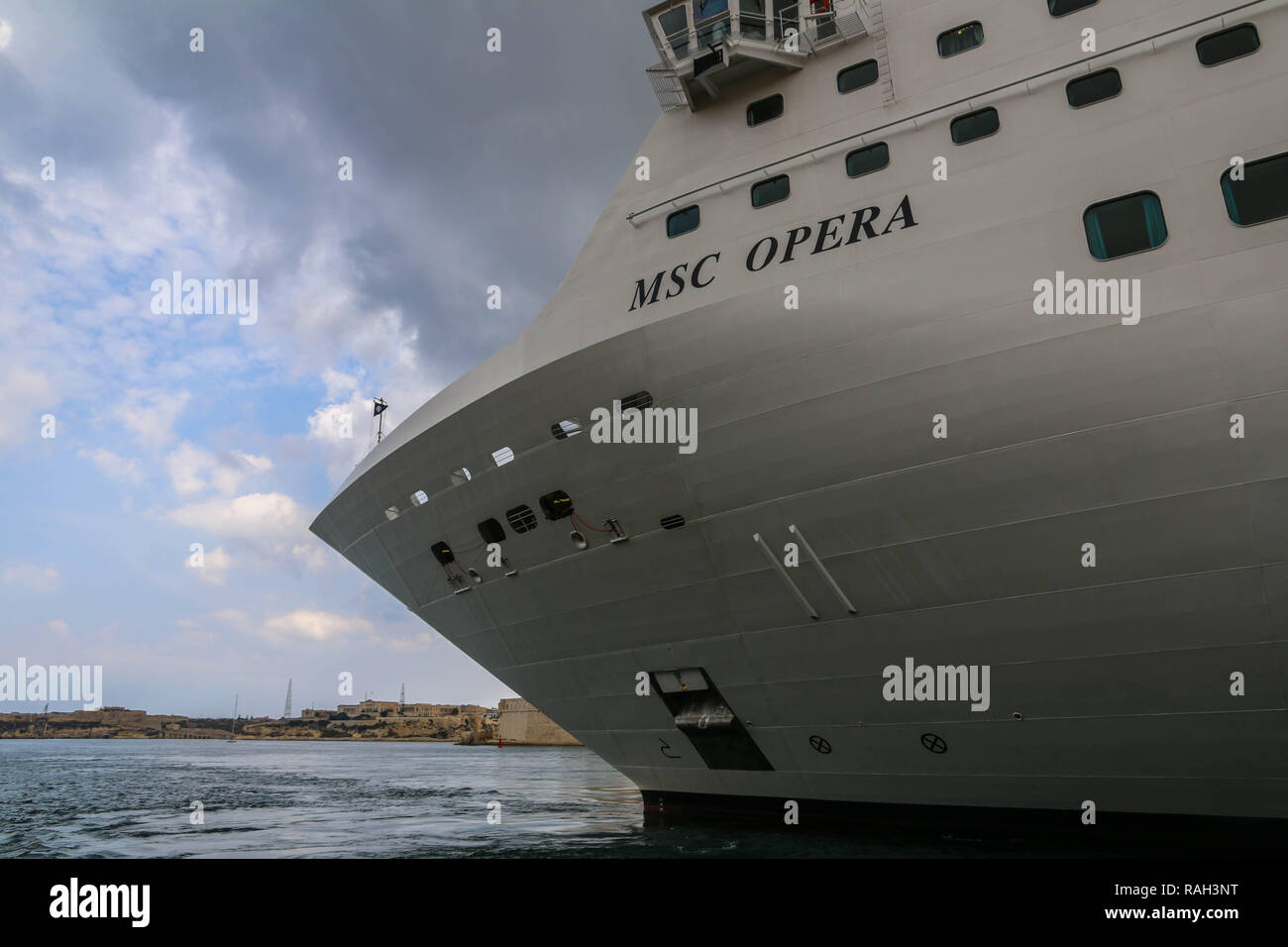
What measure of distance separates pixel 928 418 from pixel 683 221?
465 centimetres

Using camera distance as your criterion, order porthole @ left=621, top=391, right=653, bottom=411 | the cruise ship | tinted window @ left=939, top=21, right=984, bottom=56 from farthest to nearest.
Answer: porthole @ left=621, top=391, right=653, bottom=411 < tinted window @ left=939, top=21, right=984, bottom=56 < the cruise ship

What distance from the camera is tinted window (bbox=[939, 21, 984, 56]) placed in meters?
9.91

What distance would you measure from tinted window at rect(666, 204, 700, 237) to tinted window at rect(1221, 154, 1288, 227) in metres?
6.02

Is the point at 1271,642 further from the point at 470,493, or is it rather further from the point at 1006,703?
the point at 470,493

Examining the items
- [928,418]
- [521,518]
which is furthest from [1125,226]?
[521,518]

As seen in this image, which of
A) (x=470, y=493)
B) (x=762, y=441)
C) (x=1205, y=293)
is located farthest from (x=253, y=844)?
(x=1205, y=293)

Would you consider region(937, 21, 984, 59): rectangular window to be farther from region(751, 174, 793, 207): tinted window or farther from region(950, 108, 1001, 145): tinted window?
region(751, 174, 793, 207): tinted window

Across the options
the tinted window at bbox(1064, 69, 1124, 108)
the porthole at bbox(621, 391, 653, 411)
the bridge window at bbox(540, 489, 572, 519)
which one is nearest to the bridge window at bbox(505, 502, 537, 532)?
the bridge window at bbox(540, 489, 572, 519)

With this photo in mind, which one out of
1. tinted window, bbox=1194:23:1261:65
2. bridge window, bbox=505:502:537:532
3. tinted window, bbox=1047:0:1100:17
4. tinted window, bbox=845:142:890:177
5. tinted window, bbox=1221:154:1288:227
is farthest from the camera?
bridge window, bbox=505:502:537:532

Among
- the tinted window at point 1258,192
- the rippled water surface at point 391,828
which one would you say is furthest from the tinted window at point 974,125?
the rippled water surface at point 391,828

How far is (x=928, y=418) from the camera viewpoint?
854 centimetres

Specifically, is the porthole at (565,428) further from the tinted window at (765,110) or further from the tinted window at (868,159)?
the tinted window at (765,110)

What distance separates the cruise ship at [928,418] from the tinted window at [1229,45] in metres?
0.03

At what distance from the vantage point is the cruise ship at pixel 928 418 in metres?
7.78
